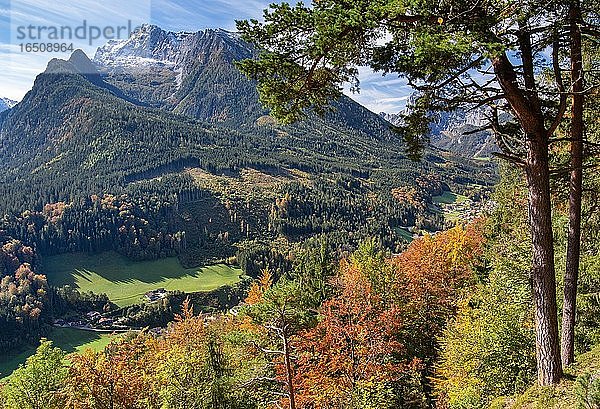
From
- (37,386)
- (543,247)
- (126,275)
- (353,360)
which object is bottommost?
(126,275)

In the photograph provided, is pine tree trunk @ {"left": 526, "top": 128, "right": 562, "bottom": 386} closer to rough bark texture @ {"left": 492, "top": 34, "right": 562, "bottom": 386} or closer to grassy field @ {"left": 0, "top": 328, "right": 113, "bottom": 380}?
rough bark texture @ {"left": 492, "top": 34, "right": 562, "bottom": 386}

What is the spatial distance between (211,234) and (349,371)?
165110 millimetres

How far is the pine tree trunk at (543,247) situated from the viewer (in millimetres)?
9430

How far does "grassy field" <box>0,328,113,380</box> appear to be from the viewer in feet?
318

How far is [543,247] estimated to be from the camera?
31.1 ft

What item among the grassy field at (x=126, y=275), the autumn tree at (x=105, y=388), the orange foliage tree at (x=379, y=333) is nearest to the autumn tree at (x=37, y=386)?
the autumn tree at (x=105, y=388)

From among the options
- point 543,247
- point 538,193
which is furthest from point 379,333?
point 538,193

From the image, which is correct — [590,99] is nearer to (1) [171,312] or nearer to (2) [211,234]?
(1) [171,312]

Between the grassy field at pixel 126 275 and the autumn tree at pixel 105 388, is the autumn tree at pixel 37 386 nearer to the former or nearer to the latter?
the autumn tree at pixel 105 388

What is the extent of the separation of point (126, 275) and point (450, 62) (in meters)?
162

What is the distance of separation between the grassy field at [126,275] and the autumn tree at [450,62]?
134009 mm

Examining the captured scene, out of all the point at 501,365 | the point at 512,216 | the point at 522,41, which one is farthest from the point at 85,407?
the point at 512,216

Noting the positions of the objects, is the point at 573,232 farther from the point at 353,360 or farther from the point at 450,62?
the point at 353,360

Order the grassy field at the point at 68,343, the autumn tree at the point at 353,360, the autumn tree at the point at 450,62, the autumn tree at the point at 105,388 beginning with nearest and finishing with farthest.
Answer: the autumn tree at the point at 450,62
the autumn tree at the point at 353,360
the autumn tree at the point at 105,388
the grassy field at the point at 68,343
